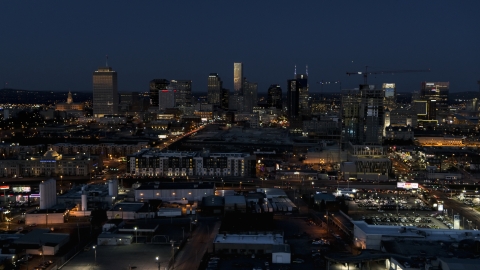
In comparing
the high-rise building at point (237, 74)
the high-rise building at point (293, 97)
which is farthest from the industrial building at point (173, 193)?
the high-rise building at point (237, 74)

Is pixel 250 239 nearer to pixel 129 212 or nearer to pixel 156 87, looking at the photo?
pixel 129 212

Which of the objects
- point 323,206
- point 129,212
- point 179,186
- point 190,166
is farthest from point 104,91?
point 323,206

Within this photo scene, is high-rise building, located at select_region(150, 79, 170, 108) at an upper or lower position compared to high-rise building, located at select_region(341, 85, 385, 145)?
upper

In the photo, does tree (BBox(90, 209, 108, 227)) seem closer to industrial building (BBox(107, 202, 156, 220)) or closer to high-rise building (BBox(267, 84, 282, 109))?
industrial building (BBox(107, 202, 156, 220))

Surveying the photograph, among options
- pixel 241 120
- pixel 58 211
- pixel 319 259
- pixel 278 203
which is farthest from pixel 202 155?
pixel 241 120

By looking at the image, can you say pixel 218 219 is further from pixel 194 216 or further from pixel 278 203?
pixel 278 203

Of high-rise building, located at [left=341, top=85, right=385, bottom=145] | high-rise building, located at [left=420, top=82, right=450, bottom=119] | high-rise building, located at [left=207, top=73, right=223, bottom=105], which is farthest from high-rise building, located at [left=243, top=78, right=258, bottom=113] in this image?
high-rise building, located at [left=341, top=85, right=385, bottom=145]

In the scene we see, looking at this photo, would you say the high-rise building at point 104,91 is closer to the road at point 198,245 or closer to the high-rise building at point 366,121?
the high-rise building at point 366,121
